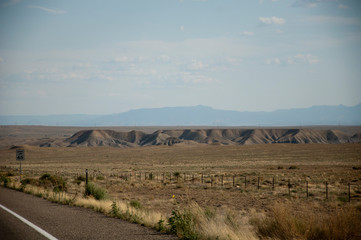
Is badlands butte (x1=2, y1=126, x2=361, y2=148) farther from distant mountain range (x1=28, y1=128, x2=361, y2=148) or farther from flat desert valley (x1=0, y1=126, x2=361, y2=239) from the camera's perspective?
flat desert valley (x1=0, y1=126, x2=361, y2=239)

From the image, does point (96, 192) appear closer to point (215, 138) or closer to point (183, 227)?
point (183, 227)

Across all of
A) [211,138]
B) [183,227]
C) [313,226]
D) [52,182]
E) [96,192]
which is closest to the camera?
[313,226]

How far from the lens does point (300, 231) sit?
8.52m

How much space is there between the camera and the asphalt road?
956cm

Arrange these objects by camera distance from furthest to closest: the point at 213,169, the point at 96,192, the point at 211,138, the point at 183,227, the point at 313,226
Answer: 1. the point at 211,138
2. the point at 213,169
3. the point at 96,192
4. the point at 183,227
5. the point at 313,226

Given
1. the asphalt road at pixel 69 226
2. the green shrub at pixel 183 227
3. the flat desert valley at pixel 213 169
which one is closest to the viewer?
the green shrub at pixel 183 227

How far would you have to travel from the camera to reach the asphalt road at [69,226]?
9.56 meters

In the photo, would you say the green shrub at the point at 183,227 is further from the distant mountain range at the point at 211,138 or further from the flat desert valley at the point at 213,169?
the distant mountain range at the point at 211,138

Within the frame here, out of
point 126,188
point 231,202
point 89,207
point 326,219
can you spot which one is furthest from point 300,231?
point 126,188

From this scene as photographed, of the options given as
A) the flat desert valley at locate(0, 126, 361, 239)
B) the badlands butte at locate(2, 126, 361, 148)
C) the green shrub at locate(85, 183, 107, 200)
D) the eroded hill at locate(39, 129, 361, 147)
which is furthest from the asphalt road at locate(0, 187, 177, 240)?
the badlands butte at locate(2, 126, 361, 148)

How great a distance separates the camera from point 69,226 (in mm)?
10875

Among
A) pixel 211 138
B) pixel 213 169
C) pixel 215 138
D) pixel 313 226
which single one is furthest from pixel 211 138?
pixel 313 226

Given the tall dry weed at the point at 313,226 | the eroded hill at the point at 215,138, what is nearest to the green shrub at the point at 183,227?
the tall dry weed at the point at 313,226

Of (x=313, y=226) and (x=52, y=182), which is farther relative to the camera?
(x=52, y=182)
